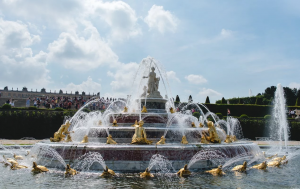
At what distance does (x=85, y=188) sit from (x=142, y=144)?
4.40 meters

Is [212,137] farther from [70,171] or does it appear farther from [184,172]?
[70,171]

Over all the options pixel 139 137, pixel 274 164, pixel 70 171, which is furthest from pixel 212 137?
pixel 70 171

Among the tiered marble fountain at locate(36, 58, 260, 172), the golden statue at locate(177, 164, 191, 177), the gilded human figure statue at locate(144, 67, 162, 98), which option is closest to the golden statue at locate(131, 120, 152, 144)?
the tiered marble fountain at locate(36, 58, 260, 172)

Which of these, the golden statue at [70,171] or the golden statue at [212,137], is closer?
the golden statue at [70,171]

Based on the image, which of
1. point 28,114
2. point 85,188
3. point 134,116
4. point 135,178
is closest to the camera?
point 85,188

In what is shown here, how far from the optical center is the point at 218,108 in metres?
50.8

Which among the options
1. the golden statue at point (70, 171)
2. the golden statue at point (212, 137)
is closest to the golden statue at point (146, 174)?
the golden statue at point (70, 171)

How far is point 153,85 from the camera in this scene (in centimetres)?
2147

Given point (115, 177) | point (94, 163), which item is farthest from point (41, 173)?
point (115, 177)

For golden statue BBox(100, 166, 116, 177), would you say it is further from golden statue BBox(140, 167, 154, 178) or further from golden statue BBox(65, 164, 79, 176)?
golden statue BBox(65, 164, 79, 176)

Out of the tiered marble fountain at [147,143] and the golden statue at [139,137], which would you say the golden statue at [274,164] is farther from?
the golden statue at [139,137]

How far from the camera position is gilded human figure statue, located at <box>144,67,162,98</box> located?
21203mm

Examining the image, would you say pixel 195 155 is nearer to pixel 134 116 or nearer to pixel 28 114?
pixel 134 116

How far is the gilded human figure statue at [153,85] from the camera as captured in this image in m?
21.2
